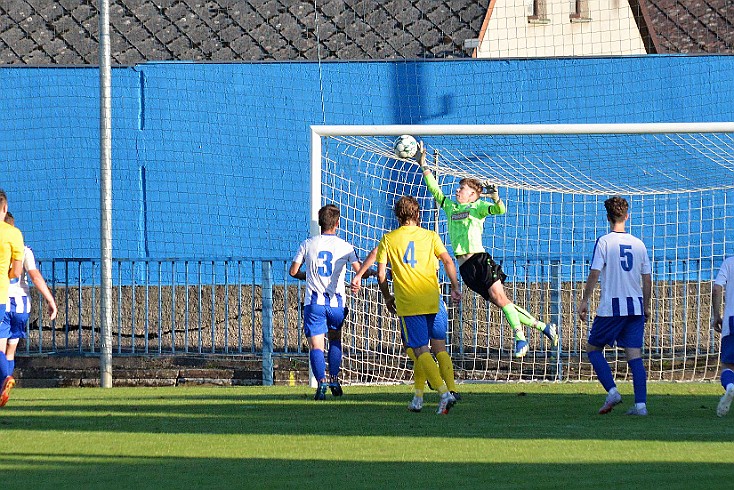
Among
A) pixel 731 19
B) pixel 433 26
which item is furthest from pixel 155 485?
pixel 731 19

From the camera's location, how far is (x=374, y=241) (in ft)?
48.7

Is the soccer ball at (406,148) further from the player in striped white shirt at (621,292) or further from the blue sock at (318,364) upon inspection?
the player in striped white shirt at (621,292)

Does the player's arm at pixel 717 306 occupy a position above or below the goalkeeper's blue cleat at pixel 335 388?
above

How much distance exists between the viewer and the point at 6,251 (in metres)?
10.3

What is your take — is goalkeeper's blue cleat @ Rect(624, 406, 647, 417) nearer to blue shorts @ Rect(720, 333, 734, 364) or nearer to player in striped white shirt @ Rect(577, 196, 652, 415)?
player in striped white shirt @ Rect(577, 196, 652, 415)

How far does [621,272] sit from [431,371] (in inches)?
65.3

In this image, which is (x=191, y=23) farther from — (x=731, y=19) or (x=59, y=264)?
(x=731, y=19)

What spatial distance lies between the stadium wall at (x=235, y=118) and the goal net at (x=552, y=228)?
815 mm

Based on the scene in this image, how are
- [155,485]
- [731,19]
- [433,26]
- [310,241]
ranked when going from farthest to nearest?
[731,19] < [433,26] < [310,241] < [155,485]

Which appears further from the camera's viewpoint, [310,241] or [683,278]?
[683,278]

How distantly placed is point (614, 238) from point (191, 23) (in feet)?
41.7

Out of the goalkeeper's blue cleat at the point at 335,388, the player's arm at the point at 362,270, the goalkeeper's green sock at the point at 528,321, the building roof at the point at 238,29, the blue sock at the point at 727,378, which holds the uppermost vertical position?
the building roof at the point at 238,29

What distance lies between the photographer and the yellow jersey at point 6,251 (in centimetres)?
1029

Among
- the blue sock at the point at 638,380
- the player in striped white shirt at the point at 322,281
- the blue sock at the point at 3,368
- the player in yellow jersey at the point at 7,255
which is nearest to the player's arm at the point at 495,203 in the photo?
the player in striped white shirt at the point at 322,281
